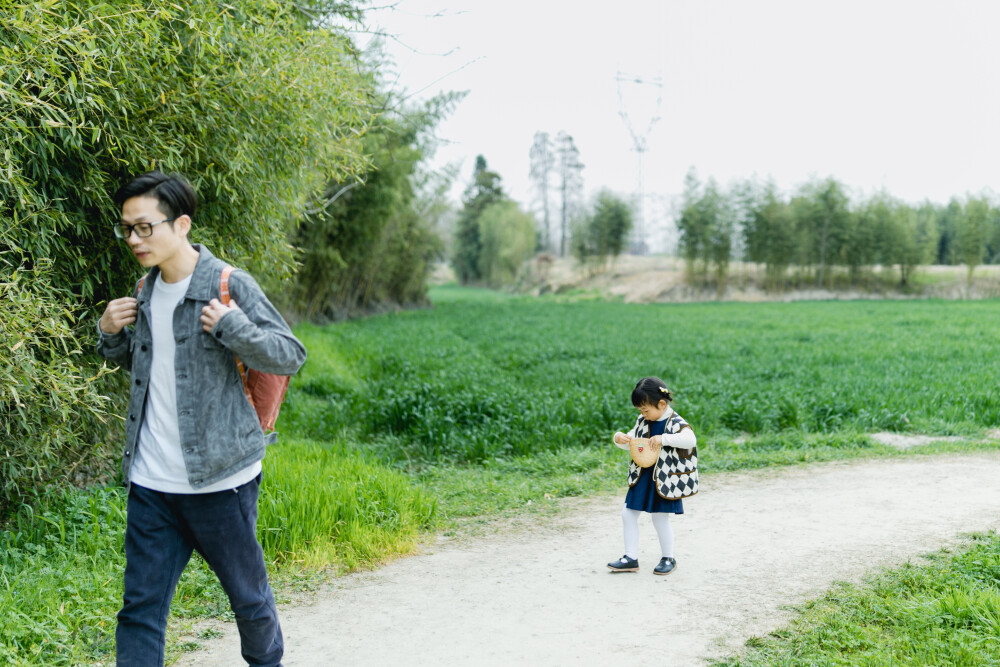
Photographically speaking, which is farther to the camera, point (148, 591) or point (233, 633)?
point (233, 633)

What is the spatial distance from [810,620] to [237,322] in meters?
2.51

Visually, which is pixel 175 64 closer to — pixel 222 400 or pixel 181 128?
pixel 181 128

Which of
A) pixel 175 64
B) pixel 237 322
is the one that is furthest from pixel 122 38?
pixel 237 322

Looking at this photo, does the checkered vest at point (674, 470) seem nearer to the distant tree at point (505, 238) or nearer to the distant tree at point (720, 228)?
the distant tree at point (720, 228)

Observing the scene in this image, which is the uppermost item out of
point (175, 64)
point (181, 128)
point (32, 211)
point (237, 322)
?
point (175, 64)

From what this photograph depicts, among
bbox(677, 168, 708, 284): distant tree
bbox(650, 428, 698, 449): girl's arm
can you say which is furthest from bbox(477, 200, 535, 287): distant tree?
bbox(650, 428, 698, 449): girl's arm

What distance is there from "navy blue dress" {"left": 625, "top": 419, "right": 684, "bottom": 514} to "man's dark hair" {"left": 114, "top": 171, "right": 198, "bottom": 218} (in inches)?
95.0

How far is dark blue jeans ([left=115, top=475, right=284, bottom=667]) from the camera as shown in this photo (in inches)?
92.8

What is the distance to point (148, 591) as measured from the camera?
2.36 metres

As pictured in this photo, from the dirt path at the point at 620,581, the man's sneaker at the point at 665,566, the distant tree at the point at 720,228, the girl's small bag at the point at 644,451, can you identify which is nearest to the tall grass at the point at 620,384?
the dirt path at the point at 620,581

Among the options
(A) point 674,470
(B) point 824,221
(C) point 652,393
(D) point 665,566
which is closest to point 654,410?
(C) point 652,393

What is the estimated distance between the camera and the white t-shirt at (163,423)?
235 centimetres

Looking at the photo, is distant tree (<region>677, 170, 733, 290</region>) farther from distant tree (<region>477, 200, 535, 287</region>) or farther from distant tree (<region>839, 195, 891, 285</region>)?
distant tree (<region>477, 200, 535, 287</region>)

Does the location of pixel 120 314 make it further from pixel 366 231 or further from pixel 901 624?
pixel 366 231
